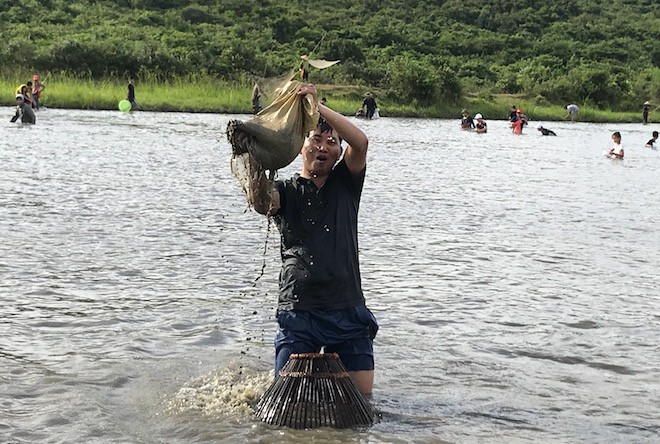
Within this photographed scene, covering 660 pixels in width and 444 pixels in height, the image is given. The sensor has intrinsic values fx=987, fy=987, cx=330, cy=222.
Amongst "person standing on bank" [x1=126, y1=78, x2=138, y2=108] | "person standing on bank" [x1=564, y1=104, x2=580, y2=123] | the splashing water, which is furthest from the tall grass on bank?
the splashing water

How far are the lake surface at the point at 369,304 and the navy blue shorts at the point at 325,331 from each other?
1.52ft

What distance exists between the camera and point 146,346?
24.4 ft

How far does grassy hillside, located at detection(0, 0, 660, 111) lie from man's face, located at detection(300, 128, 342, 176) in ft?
102

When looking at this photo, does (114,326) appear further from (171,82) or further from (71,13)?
(71,13)

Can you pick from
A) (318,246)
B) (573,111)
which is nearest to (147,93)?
(573,111)

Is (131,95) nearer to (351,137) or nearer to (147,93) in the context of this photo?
(147,93)

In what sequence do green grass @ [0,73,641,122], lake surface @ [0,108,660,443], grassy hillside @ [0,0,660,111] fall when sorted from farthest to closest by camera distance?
grassy hillside @ [0,0,660,111] < green grass @ [0,73,641,122] < lake surface @ [0,108,660,443]

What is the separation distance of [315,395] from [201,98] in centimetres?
4126

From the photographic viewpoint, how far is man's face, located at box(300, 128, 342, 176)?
5.57 meters

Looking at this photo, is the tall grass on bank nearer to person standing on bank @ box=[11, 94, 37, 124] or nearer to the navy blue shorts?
person standing on bank @ box=[11, 94, 37, 124]

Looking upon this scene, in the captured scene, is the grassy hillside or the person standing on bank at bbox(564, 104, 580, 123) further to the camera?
the person standing on bank at bbox(564, 104, 580, 123)

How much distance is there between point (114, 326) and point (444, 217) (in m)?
8.05

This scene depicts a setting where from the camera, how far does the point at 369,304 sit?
9055 mm

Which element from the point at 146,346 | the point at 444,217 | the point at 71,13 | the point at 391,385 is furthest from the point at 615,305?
the point at 71,13
